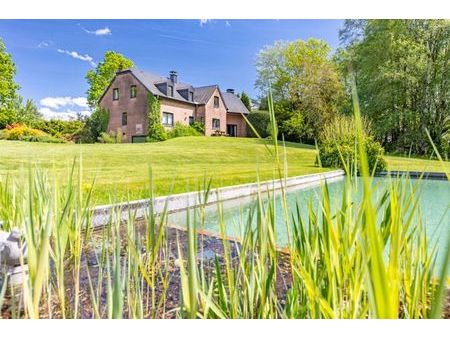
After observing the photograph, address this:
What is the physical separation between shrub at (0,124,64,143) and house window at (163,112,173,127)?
271cm

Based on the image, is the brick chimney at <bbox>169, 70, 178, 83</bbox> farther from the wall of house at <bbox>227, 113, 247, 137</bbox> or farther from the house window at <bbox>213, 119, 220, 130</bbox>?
the wall of house at <bbox>227, 113, 247, 137</bbox>

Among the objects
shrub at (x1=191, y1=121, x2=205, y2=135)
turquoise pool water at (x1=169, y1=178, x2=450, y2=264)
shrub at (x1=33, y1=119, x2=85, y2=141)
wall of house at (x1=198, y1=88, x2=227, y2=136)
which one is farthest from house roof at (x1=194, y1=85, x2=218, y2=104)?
turquoise pool water at (x1=169, y1=178, x2=450, y2=264)

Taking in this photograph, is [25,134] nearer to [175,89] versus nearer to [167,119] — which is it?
[167,119]

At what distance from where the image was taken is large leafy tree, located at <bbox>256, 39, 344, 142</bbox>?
20.3ft

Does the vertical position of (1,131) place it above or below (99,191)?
above

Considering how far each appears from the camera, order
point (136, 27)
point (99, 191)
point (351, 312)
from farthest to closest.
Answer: point (136, 27), point (99, 191), point (351, 312)

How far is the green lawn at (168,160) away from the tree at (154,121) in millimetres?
646

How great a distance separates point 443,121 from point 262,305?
6066 mm

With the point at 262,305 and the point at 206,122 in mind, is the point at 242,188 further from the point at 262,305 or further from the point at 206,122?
the point at 206,122

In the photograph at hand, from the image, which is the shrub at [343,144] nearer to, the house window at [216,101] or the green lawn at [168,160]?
the green lawn at [168,160]

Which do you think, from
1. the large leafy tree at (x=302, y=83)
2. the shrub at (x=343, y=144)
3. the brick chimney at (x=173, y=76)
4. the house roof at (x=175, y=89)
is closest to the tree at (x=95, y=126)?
the house roof at (x=175, y=89)

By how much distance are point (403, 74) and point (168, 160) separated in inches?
187

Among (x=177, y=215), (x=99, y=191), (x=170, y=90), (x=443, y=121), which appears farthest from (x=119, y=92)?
(x=443, y=121)
